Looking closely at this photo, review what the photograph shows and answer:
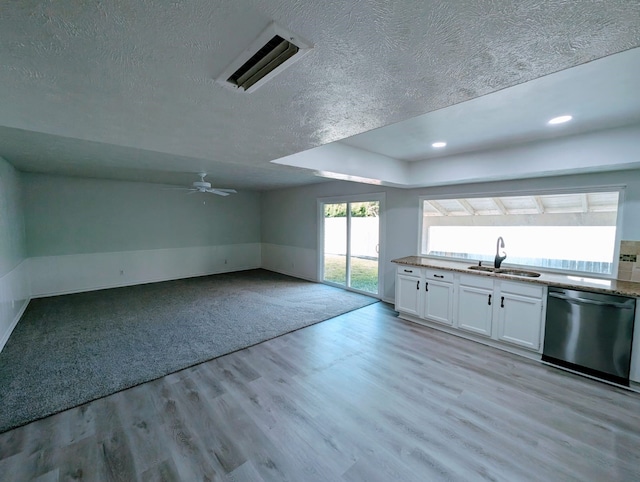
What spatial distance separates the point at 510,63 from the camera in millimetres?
1058

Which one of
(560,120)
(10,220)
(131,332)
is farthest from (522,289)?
(10,220)

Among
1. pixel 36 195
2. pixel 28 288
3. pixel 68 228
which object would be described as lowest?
pixel 28 288

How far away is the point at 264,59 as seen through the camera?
1047 mm

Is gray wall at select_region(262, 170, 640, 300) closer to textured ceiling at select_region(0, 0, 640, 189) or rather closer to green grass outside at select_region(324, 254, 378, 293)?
green grass outside at select_region(324, 254, 378, 293)

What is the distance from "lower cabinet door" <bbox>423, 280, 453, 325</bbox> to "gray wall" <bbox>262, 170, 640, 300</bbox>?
997 mm

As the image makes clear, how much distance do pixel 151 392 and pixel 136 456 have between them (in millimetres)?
740

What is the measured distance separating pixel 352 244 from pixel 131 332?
13.7 feet

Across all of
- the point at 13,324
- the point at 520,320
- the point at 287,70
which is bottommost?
the point at 13,324

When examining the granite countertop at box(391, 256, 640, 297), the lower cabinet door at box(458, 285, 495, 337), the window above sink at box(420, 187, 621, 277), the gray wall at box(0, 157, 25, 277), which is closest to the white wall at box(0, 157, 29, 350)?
the gray wall at box(0, 157, 25, 277)

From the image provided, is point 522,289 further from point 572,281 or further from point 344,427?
point 344,427

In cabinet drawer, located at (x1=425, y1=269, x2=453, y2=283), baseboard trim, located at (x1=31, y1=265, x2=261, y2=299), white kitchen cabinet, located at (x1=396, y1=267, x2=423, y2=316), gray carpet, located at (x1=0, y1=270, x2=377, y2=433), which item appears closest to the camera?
gray carpet, located at (x1=0, y1=270, x2=377, y2=433)

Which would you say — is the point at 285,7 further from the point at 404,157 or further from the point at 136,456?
the point at 404,157

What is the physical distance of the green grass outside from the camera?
5.58 meters

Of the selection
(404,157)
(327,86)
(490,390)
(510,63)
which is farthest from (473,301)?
(327,86)
